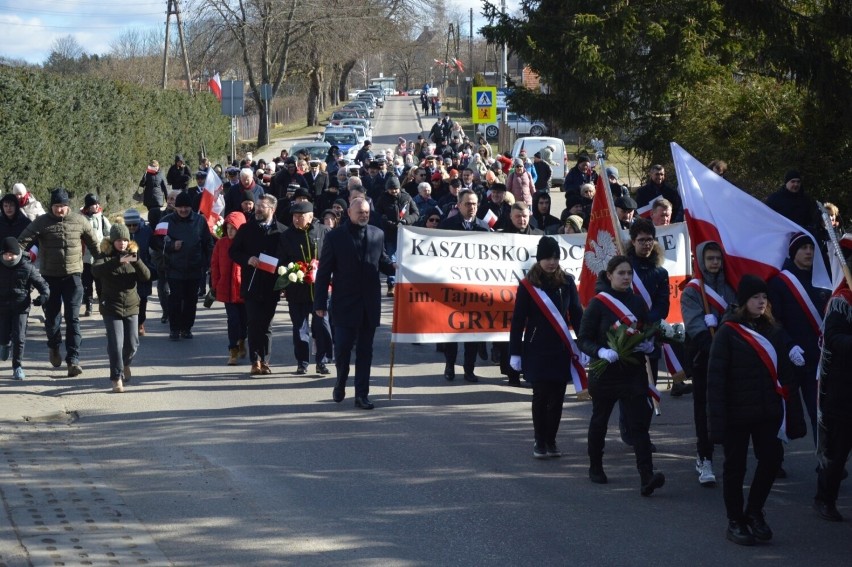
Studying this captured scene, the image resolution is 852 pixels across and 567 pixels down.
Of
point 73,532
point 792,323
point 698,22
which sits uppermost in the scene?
point 698,22

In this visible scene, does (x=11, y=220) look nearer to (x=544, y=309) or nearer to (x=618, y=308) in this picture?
(x=544, y=309)

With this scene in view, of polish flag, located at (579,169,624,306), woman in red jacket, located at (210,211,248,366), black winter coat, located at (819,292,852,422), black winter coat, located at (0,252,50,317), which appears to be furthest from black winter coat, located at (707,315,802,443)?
black winter coat, located at (0,252,50,317)

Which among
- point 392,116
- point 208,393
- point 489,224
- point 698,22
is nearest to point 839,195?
point 489,224

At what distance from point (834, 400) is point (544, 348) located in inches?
92.9

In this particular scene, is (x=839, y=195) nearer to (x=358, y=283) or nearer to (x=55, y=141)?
(x=358, y=283)

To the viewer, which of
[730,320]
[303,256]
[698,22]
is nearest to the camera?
[730,320]

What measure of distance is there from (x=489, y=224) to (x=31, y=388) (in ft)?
18.7

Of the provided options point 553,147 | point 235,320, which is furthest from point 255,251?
point 553,147

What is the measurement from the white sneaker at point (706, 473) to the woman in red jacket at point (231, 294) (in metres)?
6.28

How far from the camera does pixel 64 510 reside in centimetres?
785

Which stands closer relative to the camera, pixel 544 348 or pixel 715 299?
pixel 715 299

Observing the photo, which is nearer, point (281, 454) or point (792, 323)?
point (792, 323)

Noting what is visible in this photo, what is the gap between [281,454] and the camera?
9305 mm

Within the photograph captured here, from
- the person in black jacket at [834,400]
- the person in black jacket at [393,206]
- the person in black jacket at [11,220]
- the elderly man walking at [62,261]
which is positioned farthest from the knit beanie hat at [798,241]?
the person in black jacket at [393,206]
